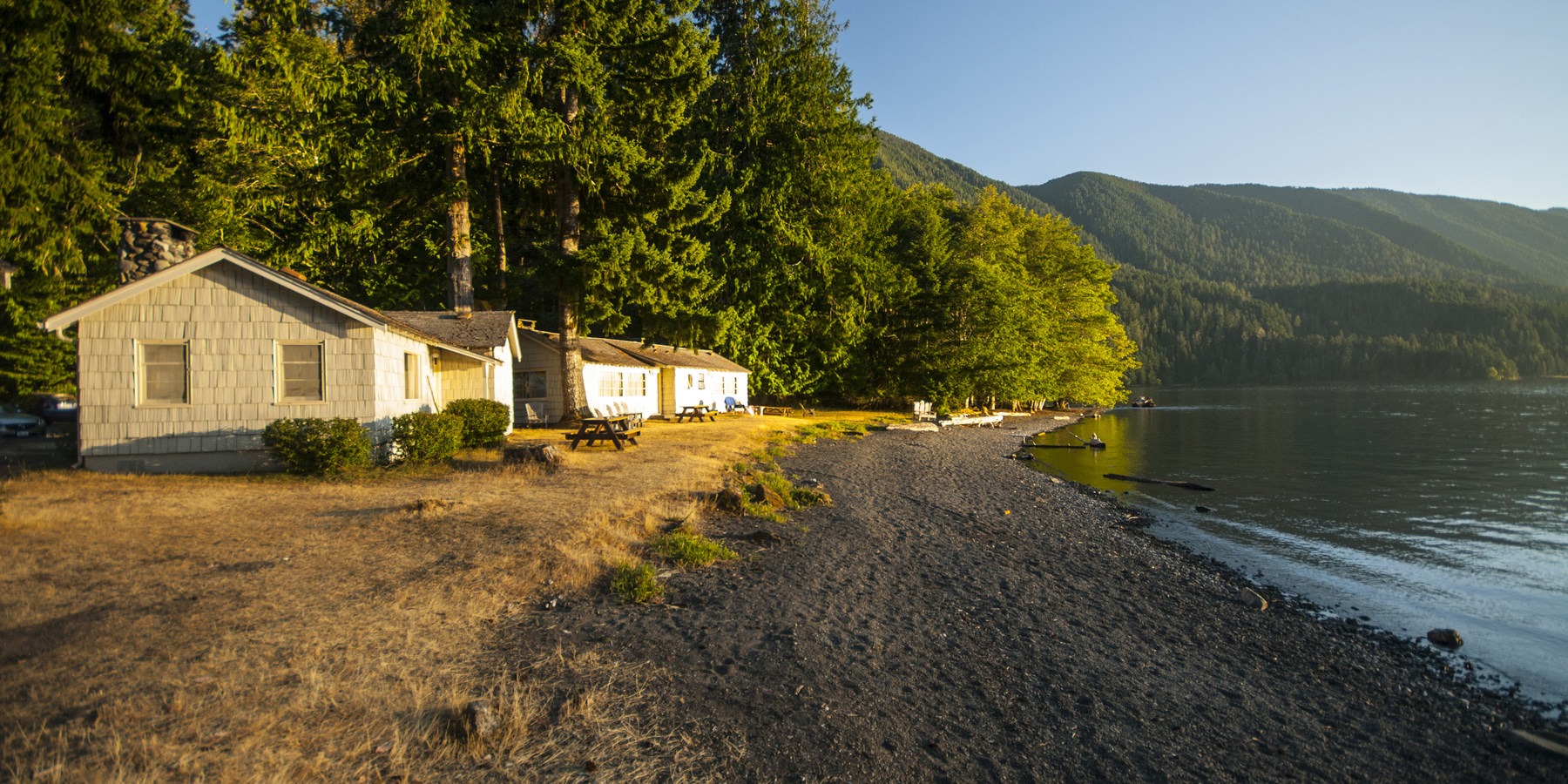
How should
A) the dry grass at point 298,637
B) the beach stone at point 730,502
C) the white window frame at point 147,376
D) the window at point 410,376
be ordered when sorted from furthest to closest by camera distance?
1. the window at point 410,376
2. the white window frame at point 147,376
3. the beach stone at point 730,502
4. the dry grass at point 298,637

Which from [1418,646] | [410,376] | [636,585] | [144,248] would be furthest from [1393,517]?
[144,248]

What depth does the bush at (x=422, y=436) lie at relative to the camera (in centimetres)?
1475

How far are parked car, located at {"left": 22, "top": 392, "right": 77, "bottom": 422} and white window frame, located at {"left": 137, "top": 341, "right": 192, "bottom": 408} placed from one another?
68.7ft

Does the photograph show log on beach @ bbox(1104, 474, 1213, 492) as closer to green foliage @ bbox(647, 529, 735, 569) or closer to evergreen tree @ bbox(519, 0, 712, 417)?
evergreen tree @ bbox(519, 0, 712, 417)

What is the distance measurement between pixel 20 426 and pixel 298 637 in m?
29.2

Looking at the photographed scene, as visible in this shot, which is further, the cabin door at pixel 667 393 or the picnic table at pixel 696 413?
the cabin door at pixel 667 393

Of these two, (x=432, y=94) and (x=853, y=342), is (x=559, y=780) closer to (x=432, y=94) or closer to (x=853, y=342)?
(x=432, y=94)

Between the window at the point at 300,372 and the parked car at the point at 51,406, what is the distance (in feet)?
73.0

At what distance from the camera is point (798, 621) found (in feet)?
22.5

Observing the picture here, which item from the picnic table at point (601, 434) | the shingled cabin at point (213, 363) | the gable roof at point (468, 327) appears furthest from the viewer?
the gable roof at point (468, 327)

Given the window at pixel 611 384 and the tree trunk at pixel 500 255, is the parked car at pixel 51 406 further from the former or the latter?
the window at pixel 611 384

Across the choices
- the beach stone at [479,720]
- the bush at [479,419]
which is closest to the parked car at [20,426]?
the bush at [479,419]

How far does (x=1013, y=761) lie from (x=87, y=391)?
55.6 ft

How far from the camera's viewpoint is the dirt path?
4781 mm
